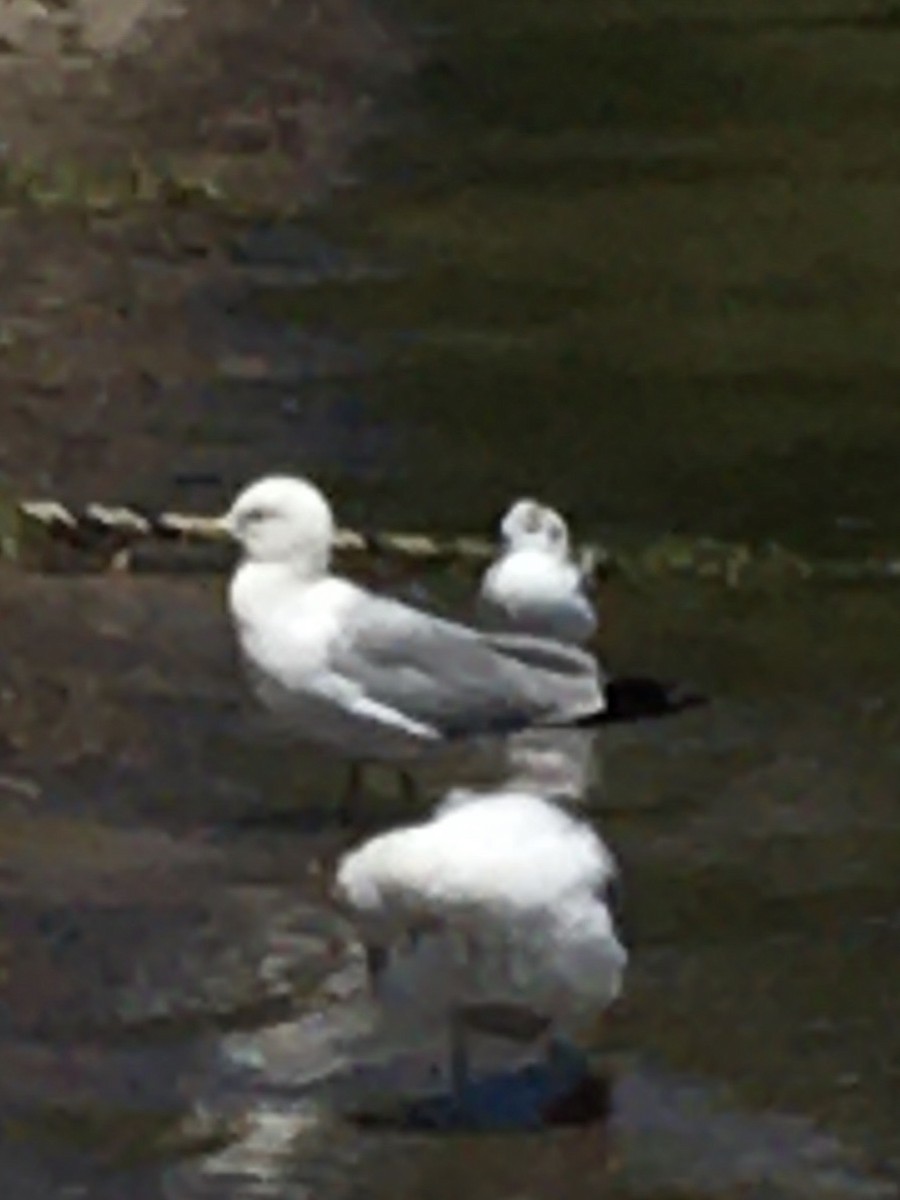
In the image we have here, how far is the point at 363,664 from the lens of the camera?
969 centimetres

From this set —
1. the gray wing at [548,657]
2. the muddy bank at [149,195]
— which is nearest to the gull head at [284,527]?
the gray wing at [548,657]

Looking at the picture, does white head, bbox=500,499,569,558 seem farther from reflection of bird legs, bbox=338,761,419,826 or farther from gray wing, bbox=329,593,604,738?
gray wing, bbox=329,593,604,738

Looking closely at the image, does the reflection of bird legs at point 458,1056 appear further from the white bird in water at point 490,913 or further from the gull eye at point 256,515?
the gull eye at point 256,515

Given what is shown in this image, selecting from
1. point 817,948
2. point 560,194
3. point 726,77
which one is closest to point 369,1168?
point 817,948

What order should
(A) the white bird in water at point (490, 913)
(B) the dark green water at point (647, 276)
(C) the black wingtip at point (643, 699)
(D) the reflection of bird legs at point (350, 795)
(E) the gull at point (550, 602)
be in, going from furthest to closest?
1. (B) the dark green water at point (647, 276)
2. (E) the gull at point (550, 602)
3. (C) the black wingtip at point (643, 699)
4. (D) the reflection of bird legs at point (350, 795)
5. (A) the white bird in water at point (490, 913)

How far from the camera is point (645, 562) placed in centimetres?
1230

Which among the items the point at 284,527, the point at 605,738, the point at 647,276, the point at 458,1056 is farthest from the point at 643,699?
the point at 647,276

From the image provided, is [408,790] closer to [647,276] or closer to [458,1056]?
[458,1056]

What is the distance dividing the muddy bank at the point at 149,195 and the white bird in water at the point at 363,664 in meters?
3.08

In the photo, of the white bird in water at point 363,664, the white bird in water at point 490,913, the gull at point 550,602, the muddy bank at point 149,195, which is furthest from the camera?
the muddy bank at point 149,195

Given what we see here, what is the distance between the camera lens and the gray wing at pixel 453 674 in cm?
972

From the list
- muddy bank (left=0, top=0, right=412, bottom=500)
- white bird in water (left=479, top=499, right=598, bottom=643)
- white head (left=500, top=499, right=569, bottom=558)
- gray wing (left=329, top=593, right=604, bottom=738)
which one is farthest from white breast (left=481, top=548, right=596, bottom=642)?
muddy bank (left=0, top=0, right=412, bottom=500)

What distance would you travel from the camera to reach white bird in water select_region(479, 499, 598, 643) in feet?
36.0

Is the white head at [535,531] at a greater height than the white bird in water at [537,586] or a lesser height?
greater
